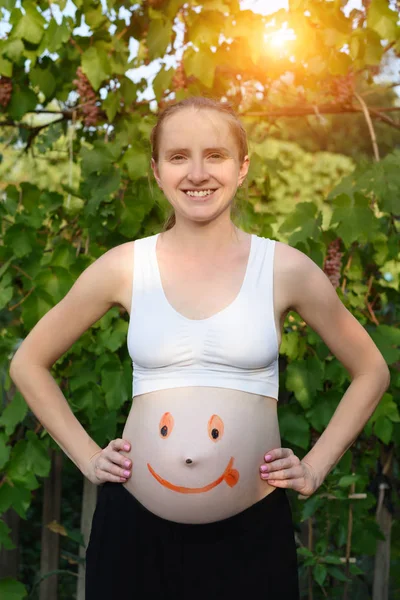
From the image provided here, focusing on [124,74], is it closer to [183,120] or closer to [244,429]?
[183,120]

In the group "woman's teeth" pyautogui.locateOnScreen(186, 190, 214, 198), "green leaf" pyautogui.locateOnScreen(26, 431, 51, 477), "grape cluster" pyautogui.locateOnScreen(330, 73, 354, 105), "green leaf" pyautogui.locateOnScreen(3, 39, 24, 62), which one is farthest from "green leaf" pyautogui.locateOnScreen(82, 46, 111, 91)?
"woman's teeth" pyautogui.locateOnScreen(186, 190, 214, 198)

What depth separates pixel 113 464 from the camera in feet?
6.42

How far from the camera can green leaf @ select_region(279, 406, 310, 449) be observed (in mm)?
3078

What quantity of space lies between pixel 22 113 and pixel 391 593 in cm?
291

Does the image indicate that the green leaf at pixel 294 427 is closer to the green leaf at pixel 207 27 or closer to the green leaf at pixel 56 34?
the green leaf at pixel 207 27

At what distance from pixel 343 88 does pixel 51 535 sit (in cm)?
216

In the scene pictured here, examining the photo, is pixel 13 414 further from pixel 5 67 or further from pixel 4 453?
pixel 5 67

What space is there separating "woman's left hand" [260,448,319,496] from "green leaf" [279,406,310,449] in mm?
1104

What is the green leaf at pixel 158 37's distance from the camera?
3176 millimetres

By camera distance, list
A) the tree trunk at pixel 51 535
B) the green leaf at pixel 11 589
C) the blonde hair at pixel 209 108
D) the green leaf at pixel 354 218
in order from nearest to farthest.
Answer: the blonde hair at pixel 209 108 < the green leaf at pixel 354 218 < the green leaf at pixel 11 589 < the tree trunk at pixel 51 535

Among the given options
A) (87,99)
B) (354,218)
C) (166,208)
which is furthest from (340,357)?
(87,99)

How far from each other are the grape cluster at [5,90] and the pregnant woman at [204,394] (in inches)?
58.3

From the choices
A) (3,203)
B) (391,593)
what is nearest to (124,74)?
(3,203)

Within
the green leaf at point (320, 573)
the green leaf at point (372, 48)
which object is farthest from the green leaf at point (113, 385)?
the green leaf at point (372, 48)
